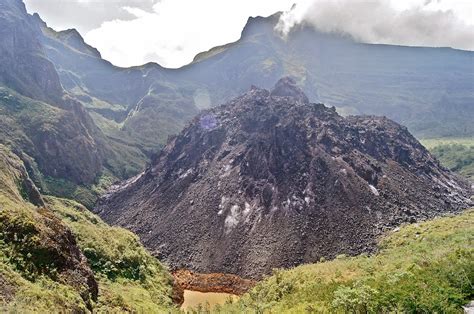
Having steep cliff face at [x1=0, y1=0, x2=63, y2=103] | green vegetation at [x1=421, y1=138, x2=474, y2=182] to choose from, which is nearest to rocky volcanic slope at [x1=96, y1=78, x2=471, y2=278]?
green vegetation at [x1=421, y1=138, x2=474, y2=182]

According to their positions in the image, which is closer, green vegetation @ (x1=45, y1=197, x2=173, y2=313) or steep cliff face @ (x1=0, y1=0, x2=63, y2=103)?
green vegetation @ (x1=45, y1=197, x2=173, y2=313)

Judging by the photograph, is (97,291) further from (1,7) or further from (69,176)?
(1,7)

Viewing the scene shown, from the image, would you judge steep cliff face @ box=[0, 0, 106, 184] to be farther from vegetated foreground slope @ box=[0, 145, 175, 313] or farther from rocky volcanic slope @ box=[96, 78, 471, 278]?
vegetated foreground slope @ box=[0, 145, 175, 313]

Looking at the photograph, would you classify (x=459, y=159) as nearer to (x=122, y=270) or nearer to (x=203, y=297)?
(x=203, y=297)

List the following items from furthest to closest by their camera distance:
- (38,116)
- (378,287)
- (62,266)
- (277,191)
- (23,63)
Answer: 1. (23,63)
2. (38,116)
3. (277,191)
4. (62,266)
5. (378,287)

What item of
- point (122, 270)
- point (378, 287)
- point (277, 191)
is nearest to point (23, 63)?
point (277, 191)

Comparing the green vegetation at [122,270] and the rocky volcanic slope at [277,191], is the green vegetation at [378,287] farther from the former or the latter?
the rocky volcanic slope at [277,191]

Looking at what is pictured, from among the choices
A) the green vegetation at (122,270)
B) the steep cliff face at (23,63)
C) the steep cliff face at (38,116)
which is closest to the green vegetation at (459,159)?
the green vegetation at (122,270)
